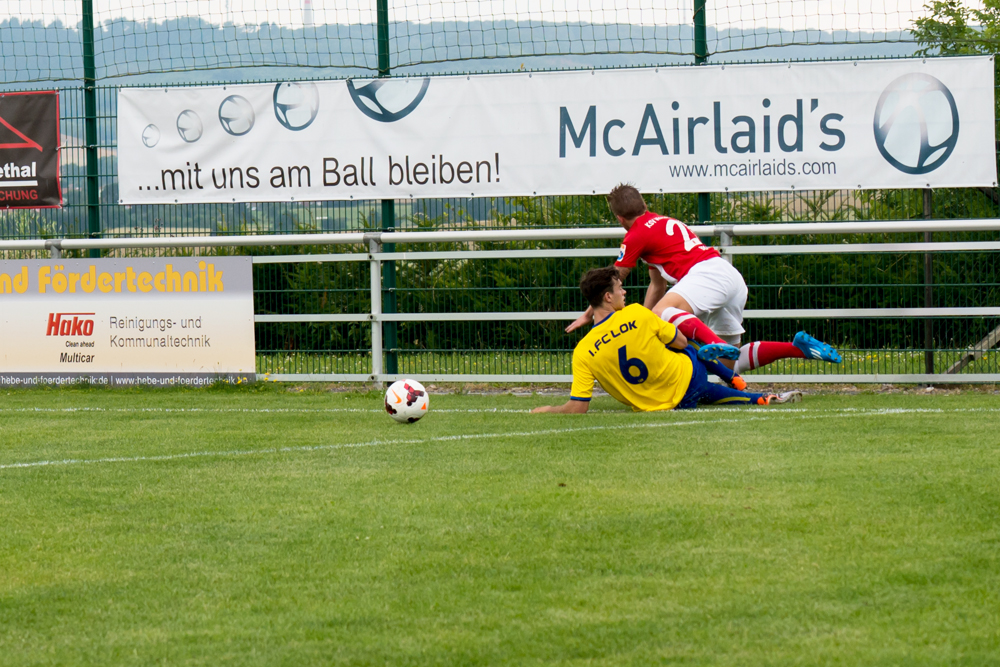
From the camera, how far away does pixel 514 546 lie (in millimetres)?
4027

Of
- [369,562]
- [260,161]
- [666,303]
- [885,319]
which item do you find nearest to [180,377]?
[260,161]

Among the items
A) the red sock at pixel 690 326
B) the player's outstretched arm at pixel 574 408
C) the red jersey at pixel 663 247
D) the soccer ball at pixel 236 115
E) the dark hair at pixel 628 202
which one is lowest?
the player's outstretched arm at pixel 574 408

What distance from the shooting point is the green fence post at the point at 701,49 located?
962 centimetres

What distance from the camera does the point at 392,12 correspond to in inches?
402

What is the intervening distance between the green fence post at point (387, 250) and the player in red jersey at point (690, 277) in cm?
208

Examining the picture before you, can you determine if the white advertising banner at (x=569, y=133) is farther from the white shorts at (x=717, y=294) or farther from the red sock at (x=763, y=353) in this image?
the red sock at (x=763, y=353)

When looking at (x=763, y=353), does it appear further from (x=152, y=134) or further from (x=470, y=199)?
(x=152, y=134)

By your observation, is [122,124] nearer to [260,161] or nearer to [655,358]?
[260,161]

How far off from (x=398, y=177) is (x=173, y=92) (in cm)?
213

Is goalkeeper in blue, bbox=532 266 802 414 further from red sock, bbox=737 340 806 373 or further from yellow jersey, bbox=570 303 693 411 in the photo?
red sock, bbox=737 340 806 373

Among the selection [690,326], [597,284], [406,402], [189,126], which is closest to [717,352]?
[690,326]

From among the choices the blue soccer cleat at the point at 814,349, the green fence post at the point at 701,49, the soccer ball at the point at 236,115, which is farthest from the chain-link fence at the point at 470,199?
the blue soccer cleat at the point at 814,349

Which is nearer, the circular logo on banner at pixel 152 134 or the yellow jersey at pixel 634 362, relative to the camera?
the yellow jersey at pixel 634 362

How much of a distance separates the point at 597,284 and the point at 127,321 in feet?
14.1
